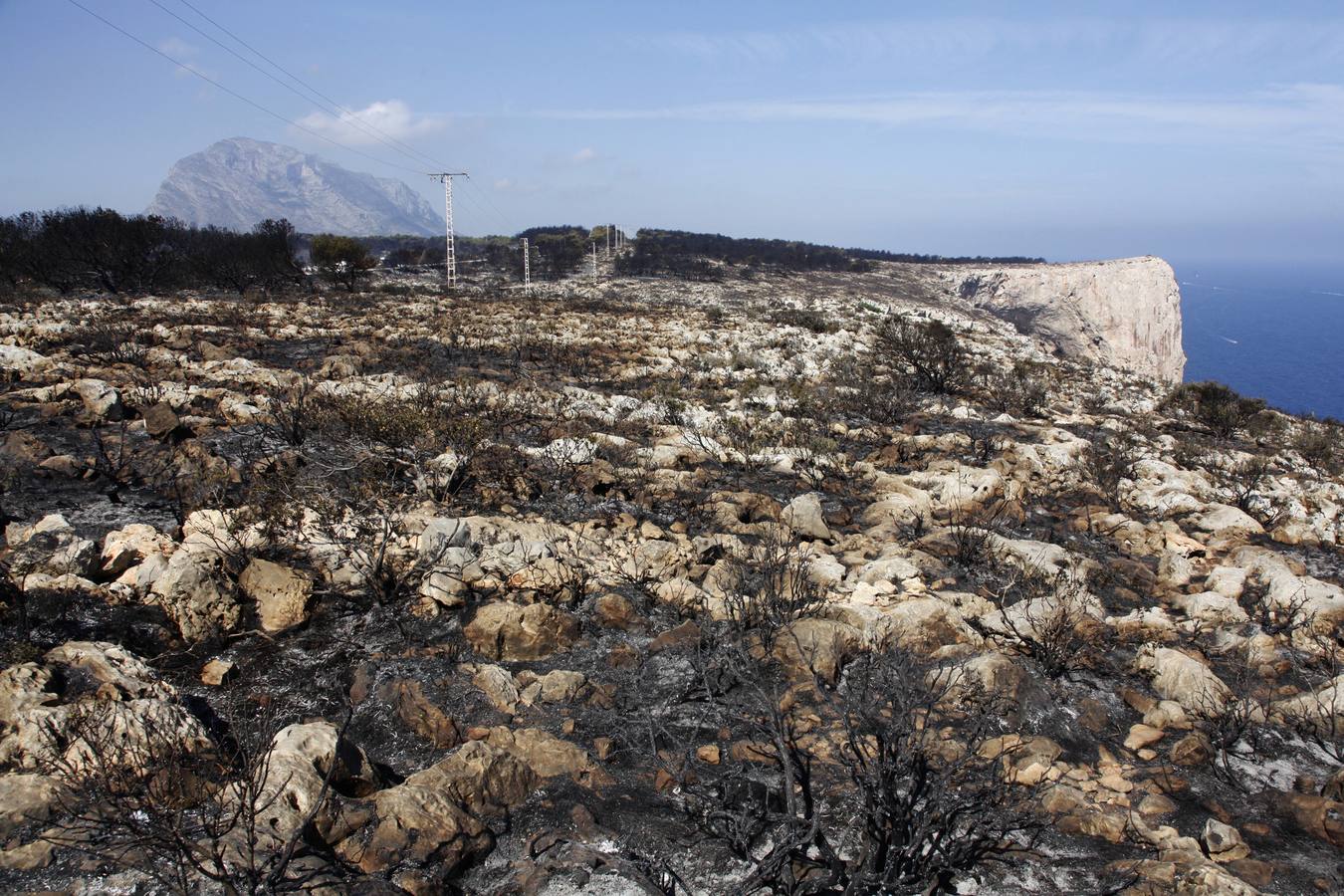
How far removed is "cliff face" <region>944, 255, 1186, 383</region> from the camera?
3147 centimetres

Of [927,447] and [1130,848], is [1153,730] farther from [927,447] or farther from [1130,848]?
[927,447]

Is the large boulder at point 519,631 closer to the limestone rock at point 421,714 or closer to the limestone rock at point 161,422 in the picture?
the limestone rock at point 421,714

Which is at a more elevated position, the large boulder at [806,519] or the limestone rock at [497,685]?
the large boulder at [806,519]

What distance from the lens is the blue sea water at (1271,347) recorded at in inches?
1950

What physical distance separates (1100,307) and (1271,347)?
65.7 metres

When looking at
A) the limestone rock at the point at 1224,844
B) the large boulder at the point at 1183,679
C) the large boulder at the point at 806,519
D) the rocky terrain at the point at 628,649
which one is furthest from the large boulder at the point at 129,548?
the large boulder at the point at 1183,679

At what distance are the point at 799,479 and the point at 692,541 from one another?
240 cm

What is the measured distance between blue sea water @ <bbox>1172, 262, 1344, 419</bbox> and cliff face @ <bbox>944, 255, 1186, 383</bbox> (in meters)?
3.38

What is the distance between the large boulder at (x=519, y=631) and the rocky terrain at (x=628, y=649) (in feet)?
0.08

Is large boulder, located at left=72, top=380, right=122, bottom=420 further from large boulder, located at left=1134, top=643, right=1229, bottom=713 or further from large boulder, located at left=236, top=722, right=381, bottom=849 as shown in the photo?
large boulder, located at left=1134, top=643, right=1229, bottom=713

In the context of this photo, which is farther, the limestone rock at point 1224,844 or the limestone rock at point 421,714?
the limestone rock at point 421,714

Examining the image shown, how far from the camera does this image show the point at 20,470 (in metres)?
5.38

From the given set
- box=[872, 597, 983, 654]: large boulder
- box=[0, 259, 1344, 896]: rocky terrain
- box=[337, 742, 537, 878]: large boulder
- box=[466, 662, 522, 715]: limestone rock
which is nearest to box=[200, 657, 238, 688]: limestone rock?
box=[0, 259, 1344, 896]: rocky terrain

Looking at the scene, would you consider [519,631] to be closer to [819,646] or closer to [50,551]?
[819,646]
